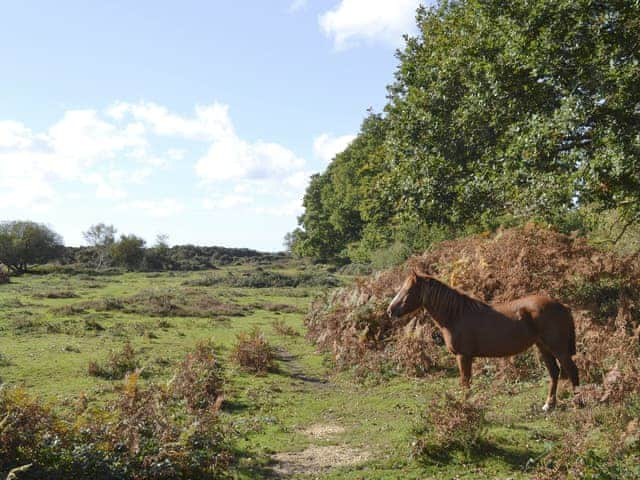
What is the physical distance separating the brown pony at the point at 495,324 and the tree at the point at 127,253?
73.7 metres

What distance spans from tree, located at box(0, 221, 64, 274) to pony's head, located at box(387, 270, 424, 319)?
7068 centimetres

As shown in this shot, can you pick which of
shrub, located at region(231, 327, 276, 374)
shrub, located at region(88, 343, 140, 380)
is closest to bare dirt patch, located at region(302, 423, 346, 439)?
shrub, located at region(231, 327, 276, 374)

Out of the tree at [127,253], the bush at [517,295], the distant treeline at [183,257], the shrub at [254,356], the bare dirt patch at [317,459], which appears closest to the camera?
the bare dirt patch at [317,459]

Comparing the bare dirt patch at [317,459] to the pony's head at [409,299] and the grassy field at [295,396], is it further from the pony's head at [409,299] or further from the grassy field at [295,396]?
A: the pony's head at [409,299]

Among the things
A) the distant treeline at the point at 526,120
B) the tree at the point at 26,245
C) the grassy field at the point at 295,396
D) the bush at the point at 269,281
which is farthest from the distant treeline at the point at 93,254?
the distant treeline at the point at 526,120

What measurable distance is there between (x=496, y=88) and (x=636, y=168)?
476 cm

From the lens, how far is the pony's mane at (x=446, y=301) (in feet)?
31.2

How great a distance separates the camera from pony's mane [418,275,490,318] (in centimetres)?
950

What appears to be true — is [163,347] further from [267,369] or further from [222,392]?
[222,392]

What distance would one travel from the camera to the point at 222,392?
12719 mm

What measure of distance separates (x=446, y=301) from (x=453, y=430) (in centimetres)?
270

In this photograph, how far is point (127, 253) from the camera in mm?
78750

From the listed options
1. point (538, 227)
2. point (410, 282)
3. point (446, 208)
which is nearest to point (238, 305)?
point (446, 208)

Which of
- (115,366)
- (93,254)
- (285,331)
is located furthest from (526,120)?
(93,254)
